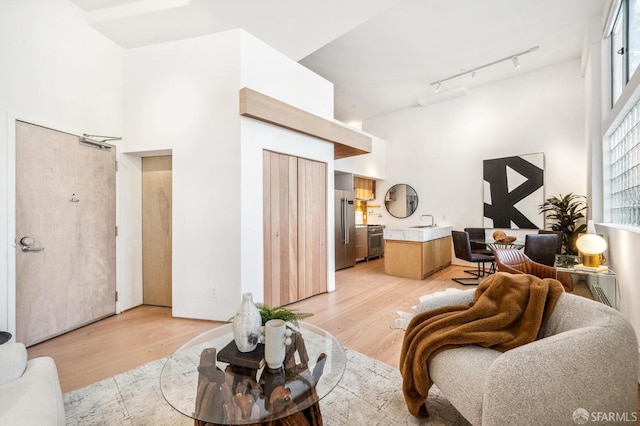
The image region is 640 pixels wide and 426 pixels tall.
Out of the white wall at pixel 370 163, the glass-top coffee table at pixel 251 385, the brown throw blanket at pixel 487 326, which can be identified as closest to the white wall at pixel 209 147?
the glass-top coffee table at pixel 251 385

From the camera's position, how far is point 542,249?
3.95m

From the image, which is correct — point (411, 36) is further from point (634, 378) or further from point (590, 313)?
point (634, 378)

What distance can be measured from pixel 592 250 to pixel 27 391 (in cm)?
423

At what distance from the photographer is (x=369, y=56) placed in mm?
4906

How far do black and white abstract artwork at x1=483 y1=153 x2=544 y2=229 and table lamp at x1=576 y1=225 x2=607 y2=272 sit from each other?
9.94ft

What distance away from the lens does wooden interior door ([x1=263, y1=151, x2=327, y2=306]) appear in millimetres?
3492

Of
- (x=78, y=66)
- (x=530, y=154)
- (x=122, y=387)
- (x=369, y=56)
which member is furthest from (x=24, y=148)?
(x=530, y=154)

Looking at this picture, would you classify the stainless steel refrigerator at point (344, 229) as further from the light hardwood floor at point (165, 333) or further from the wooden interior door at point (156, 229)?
the wooden interior door at point (156, 229)

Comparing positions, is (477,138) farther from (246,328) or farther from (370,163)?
(246,328)

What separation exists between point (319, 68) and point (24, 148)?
4436mm

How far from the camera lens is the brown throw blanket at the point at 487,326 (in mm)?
1484

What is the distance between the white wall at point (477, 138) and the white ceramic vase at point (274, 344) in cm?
586

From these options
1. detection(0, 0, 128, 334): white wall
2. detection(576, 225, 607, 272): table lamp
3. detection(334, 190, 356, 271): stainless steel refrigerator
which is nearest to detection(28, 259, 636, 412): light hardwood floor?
detection(0, 0, 128, 334): white wall

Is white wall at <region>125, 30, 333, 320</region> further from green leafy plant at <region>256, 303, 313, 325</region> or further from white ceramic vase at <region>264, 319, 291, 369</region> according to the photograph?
white ceramic vase at <region>264, 319, 291, 369</region>
